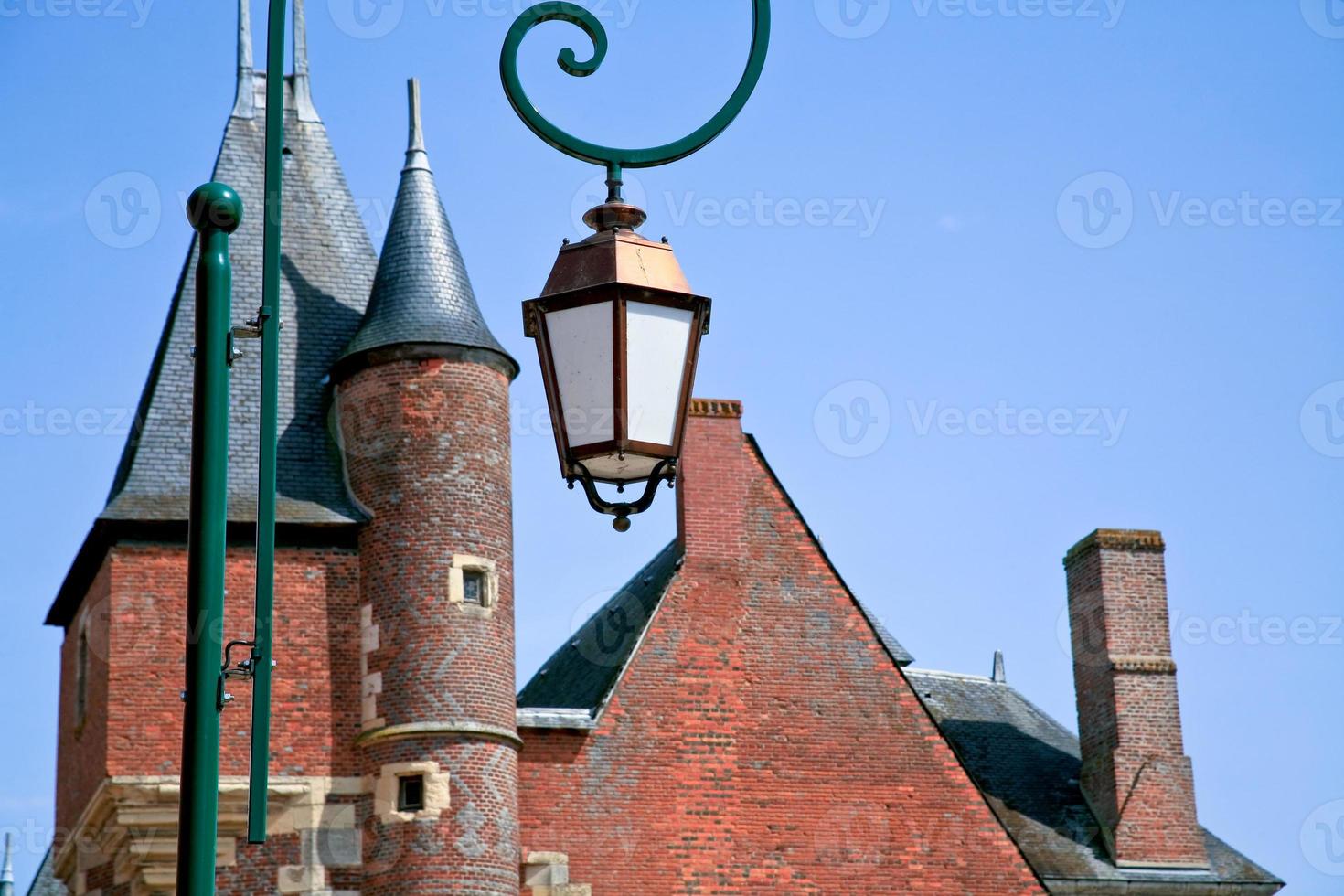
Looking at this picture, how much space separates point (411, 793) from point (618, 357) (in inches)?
622

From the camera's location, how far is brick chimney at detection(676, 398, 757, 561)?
25391 millimetres

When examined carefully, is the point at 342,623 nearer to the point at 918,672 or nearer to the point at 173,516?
the point at 173,516

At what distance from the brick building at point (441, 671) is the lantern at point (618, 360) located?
15158mm

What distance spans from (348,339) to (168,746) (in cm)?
525

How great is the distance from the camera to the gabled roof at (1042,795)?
27.2 m

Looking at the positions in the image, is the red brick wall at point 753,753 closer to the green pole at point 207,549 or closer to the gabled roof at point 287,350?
the gabled roof at point 287,350

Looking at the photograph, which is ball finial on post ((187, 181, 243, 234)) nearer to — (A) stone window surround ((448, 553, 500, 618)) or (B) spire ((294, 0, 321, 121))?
(A) stone window surround ((448, 553, 500, 618))

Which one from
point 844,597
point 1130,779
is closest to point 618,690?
point 844,597

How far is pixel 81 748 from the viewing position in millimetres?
23922

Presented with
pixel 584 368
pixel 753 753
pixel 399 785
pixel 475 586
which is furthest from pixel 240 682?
pixel 584 368

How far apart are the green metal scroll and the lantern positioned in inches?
19.8

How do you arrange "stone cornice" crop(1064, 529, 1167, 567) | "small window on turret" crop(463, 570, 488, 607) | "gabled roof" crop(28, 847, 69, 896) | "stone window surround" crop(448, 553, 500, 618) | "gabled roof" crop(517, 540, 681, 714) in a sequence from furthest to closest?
"gabled roof" crop(28, 847, 69, 896) → "stone cornice" crop(1064, 529, 1167, 567) → "gabled roof" crop(517, 540, 681, 714) → "small window on turret" crop(463, 570, 488, 607) → "stone window surround" crop(448, 553, 500, 618)

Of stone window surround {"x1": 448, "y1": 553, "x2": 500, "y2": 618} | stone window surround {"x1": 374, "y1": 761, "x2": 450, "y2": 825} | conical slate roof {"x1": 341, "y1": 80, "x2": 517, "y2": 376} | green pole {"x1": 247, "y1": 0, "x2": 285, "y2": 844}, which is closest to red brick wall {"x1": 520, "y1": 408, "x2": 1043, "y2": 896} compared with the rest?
stone window surround {"x1": 374, "y1": 761, "x2": 450, "y2": 825}

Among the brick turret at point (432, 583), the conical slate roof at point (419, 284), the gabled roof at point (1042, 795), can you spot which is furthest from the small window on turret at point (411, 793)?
the gabled roof at point (1042, 795)
